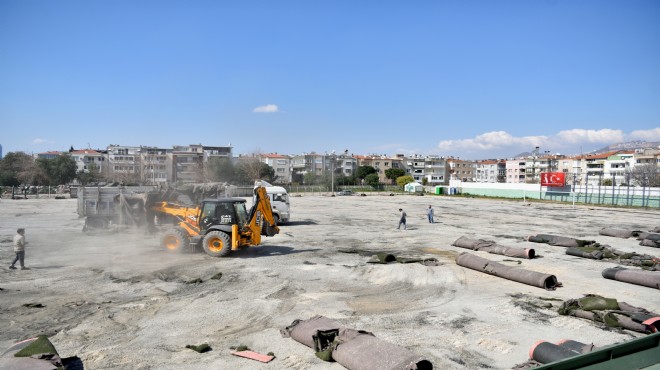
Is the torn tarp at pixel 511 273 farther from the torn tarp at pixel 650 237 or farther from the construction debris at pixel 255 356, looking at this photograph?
the torn tarp at pixel 650 237

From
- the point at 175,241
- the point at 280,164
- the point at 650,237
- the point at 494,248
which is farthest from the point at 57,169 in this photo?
the point at 650,237

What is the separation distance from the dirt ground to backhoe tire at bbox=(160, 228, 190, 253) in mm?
333

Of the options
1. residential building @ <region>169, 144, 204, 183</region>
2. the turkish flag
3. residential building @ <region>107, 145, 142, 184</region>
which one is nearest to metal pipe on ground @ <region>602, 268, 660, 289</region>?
the turkish flag

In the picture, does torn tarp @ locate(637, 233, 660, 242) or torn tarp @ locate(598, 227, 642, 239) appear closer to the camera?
torn tarp @ locate(637, 233, 660, 242)

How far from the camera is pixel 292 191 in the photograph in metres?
89.4

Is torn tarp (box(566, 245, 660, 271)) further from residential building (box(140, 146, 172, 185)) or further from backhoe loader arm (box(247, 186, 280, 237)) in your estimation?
residential building (box(140, 146, 172, 185))

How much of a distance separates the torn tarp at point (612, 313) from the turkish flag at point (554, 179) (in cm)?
5890

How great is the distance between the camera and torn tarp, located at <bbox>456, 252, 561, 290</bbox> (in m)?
13.4

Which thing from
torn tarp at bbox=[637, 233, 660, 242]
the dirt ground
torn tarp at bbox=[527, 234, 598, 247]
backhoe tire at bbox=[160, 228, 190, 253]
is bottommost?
the dirt ground

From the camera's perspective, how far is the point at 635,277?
13875 mm

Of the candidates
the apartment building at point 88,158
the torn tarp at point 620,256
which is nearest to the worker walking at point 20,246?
the torn tarp at point 620,256

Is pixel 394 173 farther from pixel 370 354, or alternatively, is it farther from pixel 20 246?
pixel 370 354

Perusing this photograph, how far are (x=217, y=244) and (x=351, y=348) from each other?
35.4 feet

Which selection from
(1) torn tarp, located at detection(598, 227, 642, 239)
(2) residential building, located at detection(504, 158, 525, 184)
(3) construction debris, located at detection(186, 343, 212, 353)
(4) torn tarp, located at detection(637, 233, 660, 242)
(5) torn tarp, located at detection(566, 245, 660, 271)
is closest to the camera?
(3) construction debris, located at detection(186, 343, 212, 353)
